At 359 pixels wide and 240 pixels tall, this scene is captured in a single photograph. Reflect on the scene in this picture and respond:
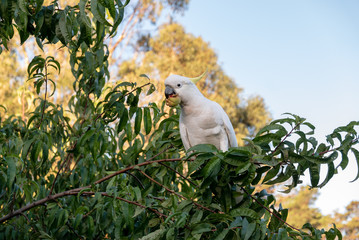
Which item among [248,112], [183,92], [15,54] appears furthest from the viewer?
A: [248,112]

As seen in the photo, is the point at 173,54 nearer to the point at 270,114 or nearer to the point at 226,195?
the point at 270,114

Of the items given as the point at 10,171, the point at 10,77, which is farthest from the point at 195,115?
the point at 10,77

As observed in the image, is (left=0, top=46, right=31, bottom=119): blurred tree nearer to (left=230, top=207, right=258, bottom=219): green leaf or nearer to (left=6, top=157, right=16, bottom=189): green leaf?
(left=6, top=157, right=16, bottom=189): green leaf

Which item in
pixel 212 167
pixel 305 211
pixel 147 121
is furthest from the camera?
pixel 305 211

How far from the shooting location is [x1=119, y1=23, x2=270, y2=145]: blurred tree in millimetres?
11031

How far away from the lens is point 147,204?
1675 millimetres

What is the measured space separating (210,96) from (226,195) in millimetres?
9708

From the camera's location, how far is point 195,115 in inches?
75.0

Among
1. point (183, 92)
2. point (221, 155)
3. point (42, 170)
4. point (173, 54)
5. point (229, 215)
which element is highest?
point (173, 54)

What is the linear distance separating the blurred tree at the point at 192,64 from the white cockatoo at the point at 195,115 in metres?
8.80

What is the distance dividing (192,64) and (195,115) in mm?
9467

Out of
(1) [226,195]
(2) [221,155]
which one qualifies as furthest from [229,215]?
(2) [221,155]

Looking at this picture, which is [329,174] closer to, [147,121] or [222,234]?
[222,234]

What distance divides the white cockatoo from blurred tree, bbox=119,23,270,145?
880 centimetres
